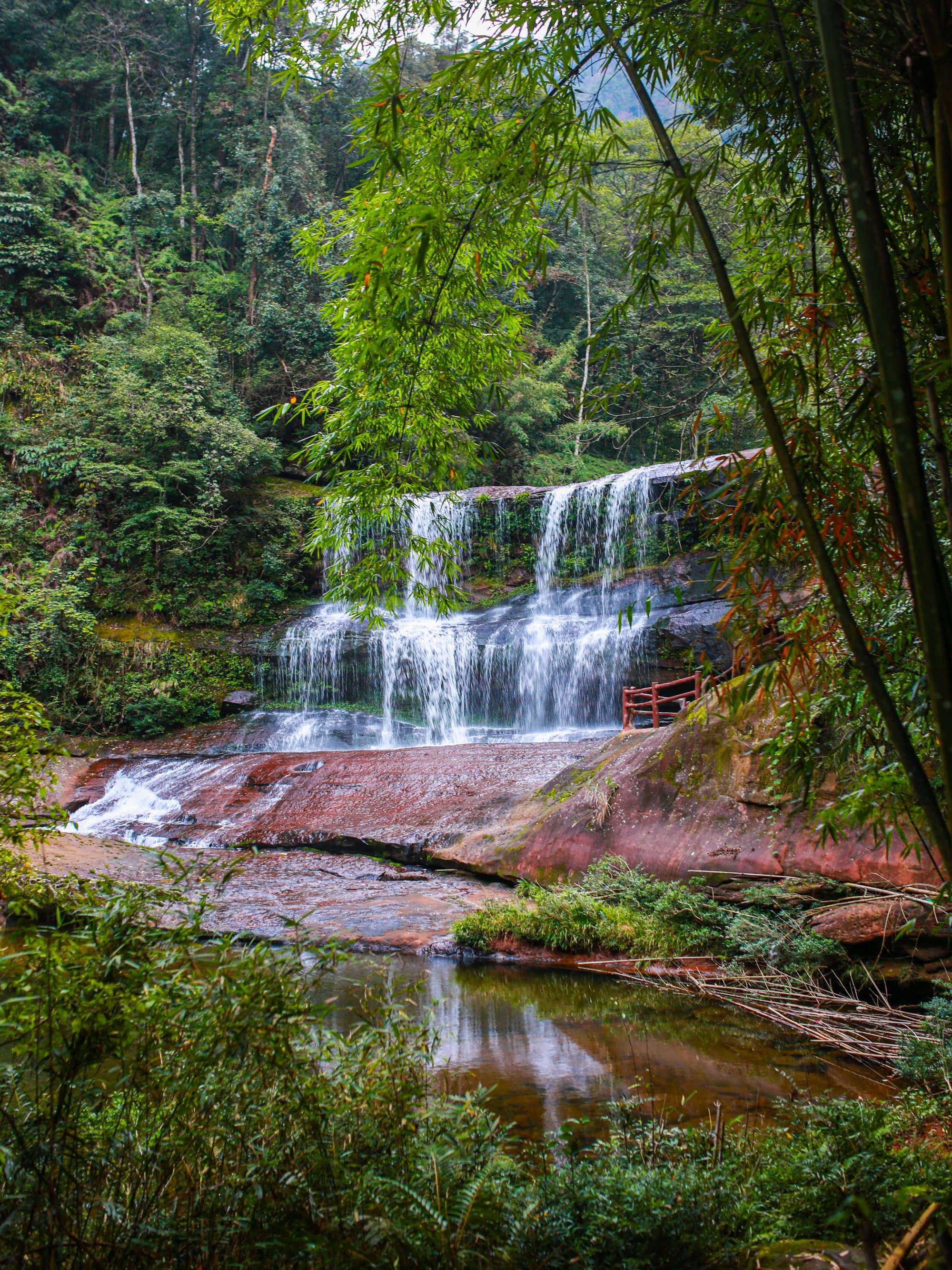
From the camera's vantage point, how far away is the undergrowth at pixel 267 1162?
1.51 metres

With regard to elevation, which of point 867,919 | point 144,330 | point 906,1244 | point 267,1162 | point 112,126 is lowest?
point 867,919

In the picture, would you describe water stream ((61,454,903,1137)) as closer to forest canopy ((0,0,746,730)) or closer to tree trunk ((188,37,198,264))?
forest canopy ((0,0,746,730))

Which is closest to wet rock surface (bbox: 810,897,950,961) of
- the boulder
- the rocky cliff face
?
the rocky cliff face

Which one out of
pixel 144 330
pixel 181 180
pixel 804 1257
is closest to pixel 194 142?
pixel 181 180

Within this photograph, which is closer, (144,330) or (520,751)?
(520,751)

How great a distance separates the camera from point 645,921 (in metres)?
5.91

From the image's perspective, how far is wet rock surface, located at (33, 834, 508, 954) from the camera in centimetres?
651

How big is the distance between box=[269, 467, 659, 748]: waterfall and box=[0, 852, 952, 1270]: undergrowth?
11718 mm

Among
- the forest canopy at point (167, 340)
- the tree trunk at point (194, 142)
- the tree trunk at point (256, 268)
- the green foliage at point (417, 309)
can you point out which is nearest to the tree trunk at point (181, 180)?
the forest canopy at point (167, 340)

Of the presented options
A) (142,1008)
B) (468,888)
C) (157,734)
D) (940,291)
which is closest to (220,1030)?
(142,1008)

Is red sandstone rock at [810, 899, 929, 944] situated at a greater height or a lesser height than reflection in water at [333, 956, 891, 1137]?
greater

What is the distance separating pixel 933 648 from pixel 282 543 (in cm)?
1914

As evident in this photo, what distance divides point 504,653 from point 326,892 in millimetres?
7969

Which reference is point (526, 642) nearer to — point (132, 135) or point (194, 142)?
point (132, 135)
